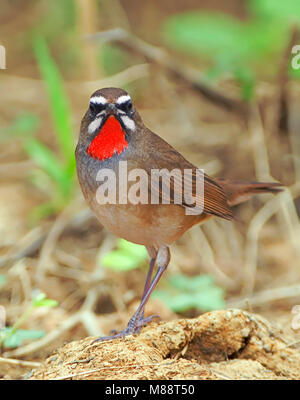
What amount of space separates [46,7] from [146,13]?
2048mm

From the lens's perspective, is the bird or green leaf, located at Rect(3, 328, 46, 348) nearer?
the bird

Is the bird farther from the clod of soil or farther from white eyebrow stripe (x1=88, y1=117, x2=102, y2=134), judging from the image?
the clod of soil

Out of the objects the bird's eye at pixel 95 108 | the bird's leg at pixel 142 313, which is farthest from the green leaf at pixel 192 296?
the bird's eye at pixel 95 108

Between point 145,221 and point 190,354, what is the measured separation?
89cm

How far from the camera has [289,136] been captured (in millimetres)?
7871

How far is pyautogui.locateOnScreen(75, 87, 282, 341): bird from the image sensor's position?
12.8 ft

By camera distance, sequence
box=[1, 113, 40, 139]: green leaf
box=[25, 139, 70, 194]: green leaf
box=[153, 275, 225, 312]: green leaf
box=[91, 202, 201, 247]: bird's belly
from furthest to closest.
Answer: box=[1, 113, 40, 139]: green leaf
box=[25, 139, 70, 194]: green leaf
box=[153, 275, 225, 312]: green leaf
box=[91, 202, 201, 247]: bird's belly

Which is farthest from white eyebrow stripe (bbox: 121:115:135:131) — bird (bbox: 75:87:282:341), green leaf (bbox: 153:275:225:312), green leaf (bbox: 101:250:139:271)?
green leaf (bbox: 153:275:225:312)

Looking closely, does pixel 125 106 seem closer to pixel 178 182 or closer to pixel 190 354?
pixel 178 182

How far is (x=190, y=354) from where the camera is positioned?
3.91 m

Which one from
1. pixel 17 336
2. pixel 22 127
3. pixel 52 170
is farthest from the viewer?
pixel 22 127

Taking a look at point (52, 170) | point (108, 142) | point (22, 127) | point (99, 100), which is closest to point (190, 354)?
point (108, 142)

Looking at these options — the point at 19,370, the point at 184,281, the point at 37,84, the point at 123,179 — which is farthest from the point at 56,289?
the point at 37,84

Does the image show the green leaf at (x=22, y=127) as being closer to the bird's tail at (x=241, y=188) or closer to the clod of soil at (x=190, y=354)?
the bird's tail at (x=241, y=188)
